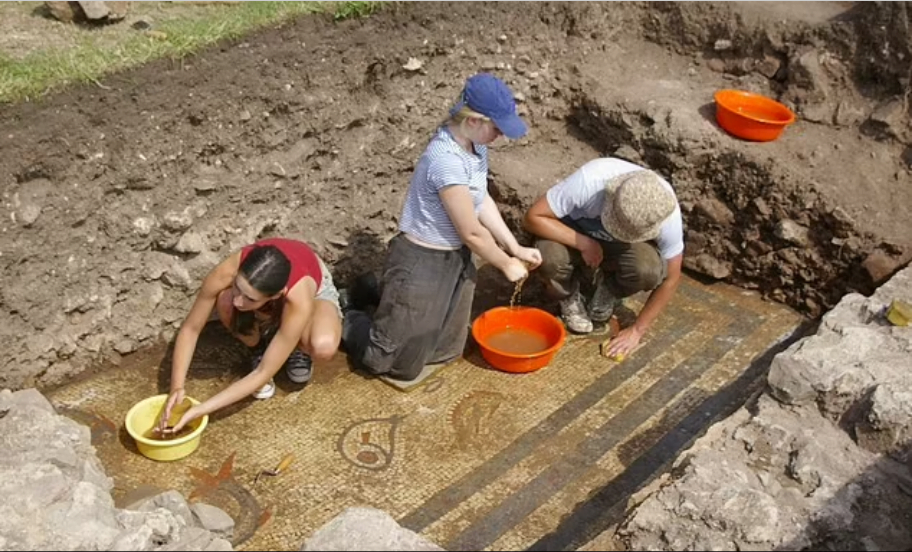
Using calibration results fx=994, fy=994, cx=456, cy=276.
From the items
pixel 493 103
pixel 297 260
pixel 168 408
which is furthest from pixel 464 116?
Result: pixel 168 408

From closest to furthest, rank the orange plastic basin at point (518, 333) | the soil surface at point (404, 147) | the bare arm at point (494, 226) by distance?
1. the soil surface at point (404, 147)
2. the bare arm at point (494, 226)
3. the orange plastic basin at point (518, 333)

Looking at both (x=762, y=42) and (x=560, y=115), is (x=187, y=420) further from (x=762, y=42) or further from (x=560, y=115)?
(x=762, y=42)

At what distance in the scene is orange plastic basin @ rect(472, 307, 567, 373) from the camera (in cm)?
517

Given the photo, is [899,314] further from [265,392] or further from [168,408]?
[168,408]

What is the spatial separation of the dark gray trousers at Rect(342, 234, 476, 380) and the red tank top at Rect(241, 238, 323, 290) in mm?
396

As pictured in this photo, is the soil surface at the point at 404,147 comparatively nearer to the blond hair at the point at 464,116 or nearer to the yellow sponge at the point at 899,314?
the yellow sponge at the point at 899,314

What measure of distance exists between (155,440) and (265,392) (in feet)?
2.06

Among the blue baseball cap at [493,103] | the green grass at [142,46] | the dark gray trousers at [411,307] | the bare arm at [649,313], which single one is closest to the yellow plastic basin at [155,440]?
the dark gray trousers at [411,307]

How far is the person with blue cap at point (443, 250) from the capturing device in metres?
4.65

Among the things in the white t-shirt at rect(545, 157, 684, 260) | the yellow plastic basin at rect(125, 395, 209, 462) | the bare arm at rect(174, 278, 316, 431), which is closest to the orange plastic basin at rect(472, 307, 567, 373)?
the white t-shirt at rect(545, 157, 684, 260)

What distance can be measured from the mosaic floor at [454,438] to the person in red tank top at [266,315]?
0.24 metres

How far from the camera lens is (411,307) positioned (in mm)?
4988

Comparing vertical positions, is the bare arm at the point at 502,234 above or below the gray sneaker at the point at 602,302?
above

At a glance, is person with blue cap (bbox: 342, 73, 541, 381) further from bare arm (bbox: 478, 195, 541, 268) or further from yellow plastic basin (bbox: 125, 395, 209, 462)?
yellow plastic basin (bbox: 125, 395, 209, 462)
